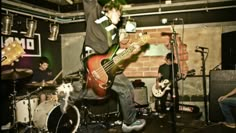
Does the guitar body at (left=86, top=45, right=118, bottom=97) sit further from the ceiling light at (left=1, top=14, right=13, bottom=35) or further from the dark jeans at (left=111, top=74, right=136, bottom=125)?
the ceiling light at (left=1, top=14, right=13, bottom=35)

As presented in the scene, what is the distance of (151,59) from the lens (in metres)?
6.75

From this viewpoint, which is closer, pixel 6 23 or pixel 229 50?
pixel 6 23

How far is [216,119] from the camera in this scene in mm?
5422

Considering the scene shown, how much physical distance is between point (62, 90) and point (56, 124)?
28.5 inches

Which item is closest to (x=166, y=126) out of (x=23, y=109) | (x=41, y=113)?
(x=41, y=113)

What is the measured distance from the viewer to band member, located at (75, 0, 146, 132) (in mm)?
3797

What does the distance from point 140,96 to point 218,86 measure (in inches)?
73.8

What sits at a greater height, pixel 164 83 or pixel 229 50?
pixel 229 50

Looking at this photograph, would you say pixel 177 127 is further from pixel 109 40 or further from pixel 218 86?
pixel 109 40

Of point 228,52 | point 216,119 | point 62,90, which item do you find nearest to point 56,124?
point 62,90

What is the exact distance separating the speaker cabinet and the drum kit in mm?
2886

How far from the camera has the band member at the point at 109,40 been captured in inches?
149

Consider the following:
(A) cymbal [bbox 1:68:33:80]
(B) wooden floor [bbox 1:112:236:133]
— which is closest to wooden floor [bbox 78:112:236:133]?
(B) wooden floor [bbox 1:112:236:133]

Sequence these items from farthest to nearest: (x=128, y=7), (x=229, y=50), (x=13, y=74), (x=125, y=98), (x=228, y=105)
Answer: (x=128, y=7), (x=229, y=50), (x=228, y=105), (x=13, y=74), (x=125, y=98)
